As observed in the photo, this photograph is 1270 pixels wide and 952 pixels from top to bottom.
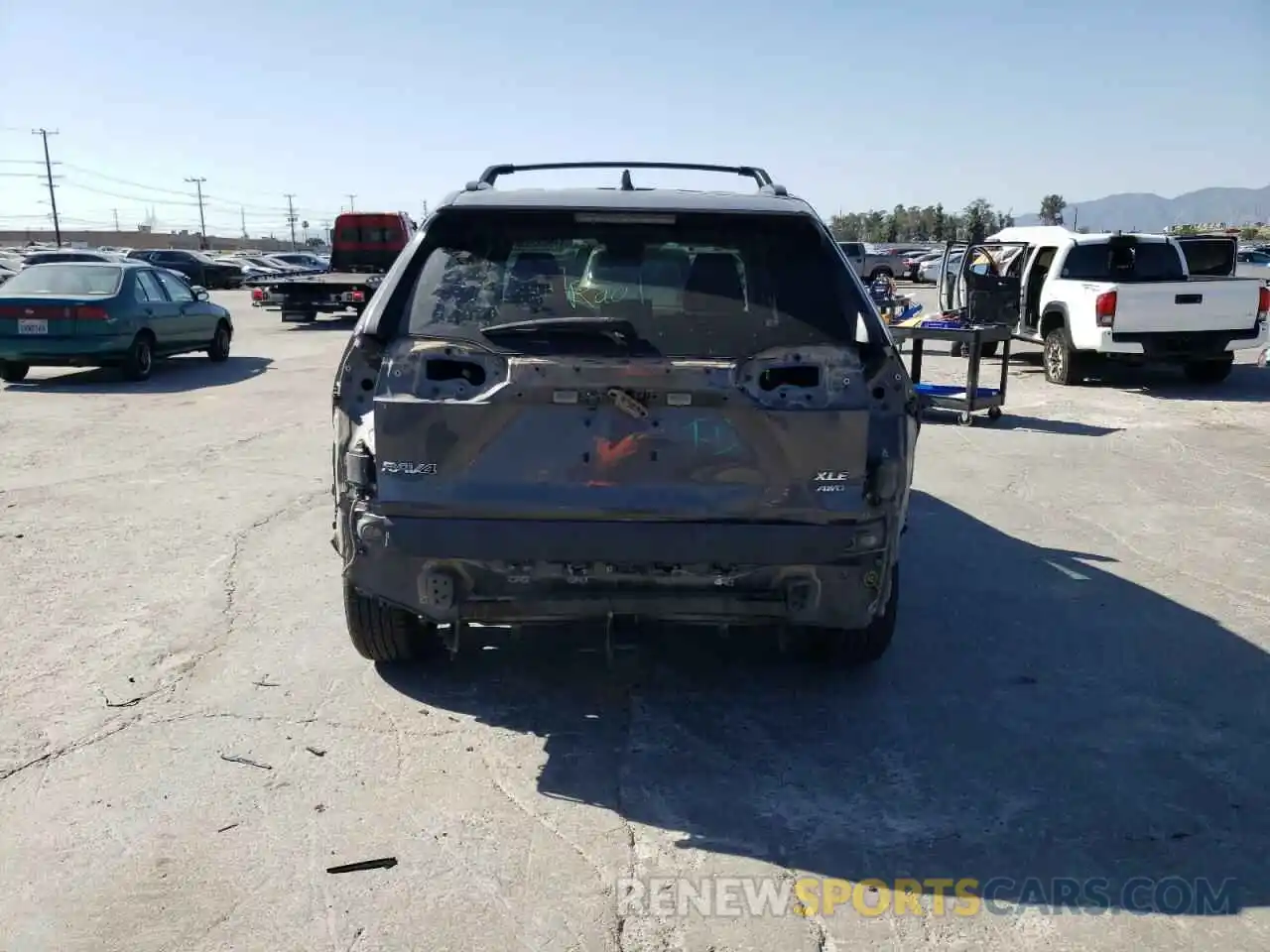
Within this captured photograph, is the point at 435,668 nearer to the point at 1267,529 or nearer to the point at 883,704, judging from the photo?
the point at 883,704

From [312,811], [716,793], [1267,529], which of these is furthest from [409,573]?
[1267,529]

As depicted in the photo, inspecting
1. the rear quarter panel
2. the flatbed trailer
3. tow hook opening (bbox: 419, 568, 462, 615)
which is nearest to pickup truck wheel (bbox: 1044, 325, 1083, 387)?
Answer: the rear quarter panel

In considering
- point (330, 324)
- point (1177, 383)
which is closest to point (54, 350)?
point (330, 324)

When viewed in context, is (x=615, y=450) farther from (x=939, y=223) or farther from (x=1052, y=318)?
(x=939, y=223)

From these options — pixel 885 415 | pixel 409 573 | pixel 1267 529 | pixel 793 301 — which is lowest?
pixel 1267 529

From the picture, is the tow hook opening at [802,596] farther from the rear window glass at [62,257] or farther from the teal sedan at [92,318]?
the rear window glass at [62,257]

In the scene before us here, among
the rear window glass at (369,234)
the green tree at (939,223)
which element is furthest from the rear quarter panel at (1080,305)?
the green tree at (939,223)

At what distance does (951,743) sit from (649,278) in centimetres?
204

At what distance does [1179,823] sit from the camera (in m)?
3.43

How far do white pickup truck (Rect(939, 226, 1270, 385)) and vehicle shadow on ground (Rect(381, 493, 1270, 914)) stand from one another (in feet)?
24.6

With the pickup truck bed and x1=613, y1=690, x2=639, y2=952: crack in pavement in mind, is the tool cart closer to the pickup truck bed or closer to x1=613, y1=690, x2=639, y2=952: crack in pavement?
the pickup truck bed

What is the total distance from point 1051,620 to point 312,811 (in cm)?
360

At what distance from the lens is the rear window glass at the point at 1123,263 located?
1407cm

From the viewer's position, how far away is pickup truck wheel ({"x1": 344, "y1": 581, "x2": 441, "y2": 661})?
4.25 m
